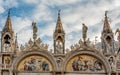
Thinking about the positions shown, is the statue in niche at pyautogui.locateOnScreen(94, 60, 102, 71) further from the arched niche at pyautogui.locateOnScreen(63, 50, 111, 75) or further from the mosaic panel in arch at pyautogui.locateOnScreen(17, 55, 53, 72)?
the mosaic panel in arch at pyautogui.locateOnScreen(17, 55, 53, 72)

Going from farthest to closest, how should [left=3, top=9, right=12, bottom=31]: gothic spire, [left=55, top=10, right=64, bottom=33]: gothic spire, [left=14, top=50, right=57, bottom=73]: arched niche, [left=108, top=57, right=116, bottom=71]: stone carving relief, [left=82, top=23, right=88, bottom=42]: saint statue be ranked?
[left=3, top=9, right=12, bottom=31]: gothic spire
[left=55, top=10, right=64, bottom=33]: gothic spire
[left=82, top=23, right=88, bottom=42]: saint statue
[left=14, top=50, right=57, bottom=73]: arched niche
[left=108, top=57, right=116, bottom=71]: stone carving relief

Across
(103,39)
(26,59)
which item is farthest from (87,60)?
(26,59)

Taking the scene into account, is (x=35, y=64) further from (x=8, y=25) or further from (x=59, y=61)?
(x=8, y=25)

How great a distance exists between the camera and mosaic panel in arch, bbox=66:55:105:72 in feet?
75.8

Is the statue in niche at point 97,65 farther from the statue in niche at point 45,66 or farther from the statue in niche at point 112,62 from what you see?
the statue in niche at point 45,66

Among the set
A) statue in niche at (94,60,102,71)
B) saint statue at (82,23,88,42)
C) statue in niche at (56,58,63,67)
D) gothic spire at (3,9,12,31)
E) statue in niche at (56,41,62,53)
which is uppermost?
gothic spire at (3,9,12,31)

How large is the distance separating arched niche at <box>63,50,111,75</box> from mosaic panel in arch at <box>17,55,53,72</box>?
59.6 inches

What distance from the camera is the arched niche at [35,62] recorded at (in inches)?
907

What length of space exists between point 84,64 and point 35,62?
12.9ft

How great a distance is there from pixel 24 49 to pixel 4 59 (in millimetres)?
1833

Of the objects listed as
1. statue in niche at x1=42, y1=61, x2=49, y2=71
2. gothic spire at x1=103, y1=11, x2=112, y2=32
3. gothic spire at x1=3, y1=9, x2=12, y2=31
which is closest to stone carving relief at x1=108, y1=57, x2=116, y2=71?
gothic spire at x1=103, y1=11, x2=112, y2=32

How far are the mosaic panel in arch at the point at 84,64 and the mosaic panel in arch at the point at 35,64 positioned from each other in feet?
5.48

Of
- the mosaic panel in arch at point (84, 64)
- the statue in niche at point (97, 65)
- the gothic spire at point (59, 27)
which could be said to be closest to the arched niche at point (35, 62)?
the mosaic panel in arch at point (84, 64)

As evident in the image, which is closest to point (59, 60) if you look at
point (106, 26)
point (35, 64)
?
point (35, 64)
